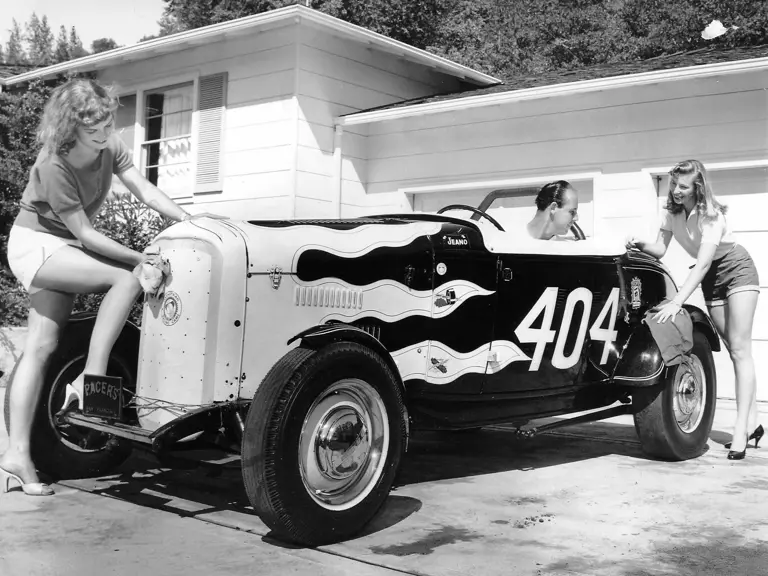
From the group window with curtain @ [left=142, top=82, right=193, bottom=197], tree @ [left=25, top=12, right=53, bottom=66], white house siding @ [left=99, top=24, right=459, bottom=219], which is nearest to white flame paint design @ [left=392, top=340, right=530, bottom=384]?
white house siding @ [left=99, top=24, right=459, bottom=219]

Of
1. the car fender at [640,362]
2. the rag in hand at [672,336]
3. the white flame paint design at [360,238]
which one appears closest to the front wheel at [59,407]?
the white flame paint design at [360,238]

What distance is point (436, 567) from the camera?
3160mm

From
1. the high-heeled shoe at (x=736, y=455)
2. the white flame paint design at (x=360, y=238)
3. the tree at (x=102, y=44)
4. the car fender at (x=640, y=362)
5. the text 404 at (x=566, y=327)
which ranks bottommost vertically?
the high-heeled shoe at (x=736, y=455)

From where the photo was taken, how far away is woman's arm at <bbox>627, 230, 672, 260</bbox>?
17.9 ft

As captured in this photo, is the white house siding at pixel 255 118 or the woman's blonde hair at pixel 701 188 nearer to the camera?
the woman's blonde hair at pixel 701 188

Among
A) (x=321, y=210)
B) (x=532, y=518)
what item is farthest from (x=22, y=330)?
(x=532, y=518)

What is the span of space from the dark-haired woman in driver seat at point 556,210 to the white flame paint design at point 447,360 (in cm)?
111

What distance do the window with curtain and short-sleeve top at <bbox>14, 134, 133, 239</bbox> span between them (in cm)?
767

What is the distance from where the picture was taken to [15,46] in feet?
240

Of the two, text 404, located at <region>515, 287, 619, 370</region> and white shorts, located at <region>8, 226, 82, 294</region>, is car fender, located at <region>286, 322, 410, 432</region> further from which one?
white shorts, located at <region>8, 226, 82, 294</region>

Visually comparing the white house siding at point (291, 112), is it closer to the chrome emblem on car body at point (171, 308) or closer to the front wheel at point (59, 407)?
the front wheel at point (59, 407)

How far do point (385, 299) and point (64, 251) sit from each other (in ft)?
5.19

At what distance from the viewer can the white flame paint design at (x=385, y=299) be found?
3826 millimetres

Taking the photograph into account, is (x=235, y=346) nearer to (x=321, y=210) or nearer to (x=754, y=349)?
(x=754, y=349)
